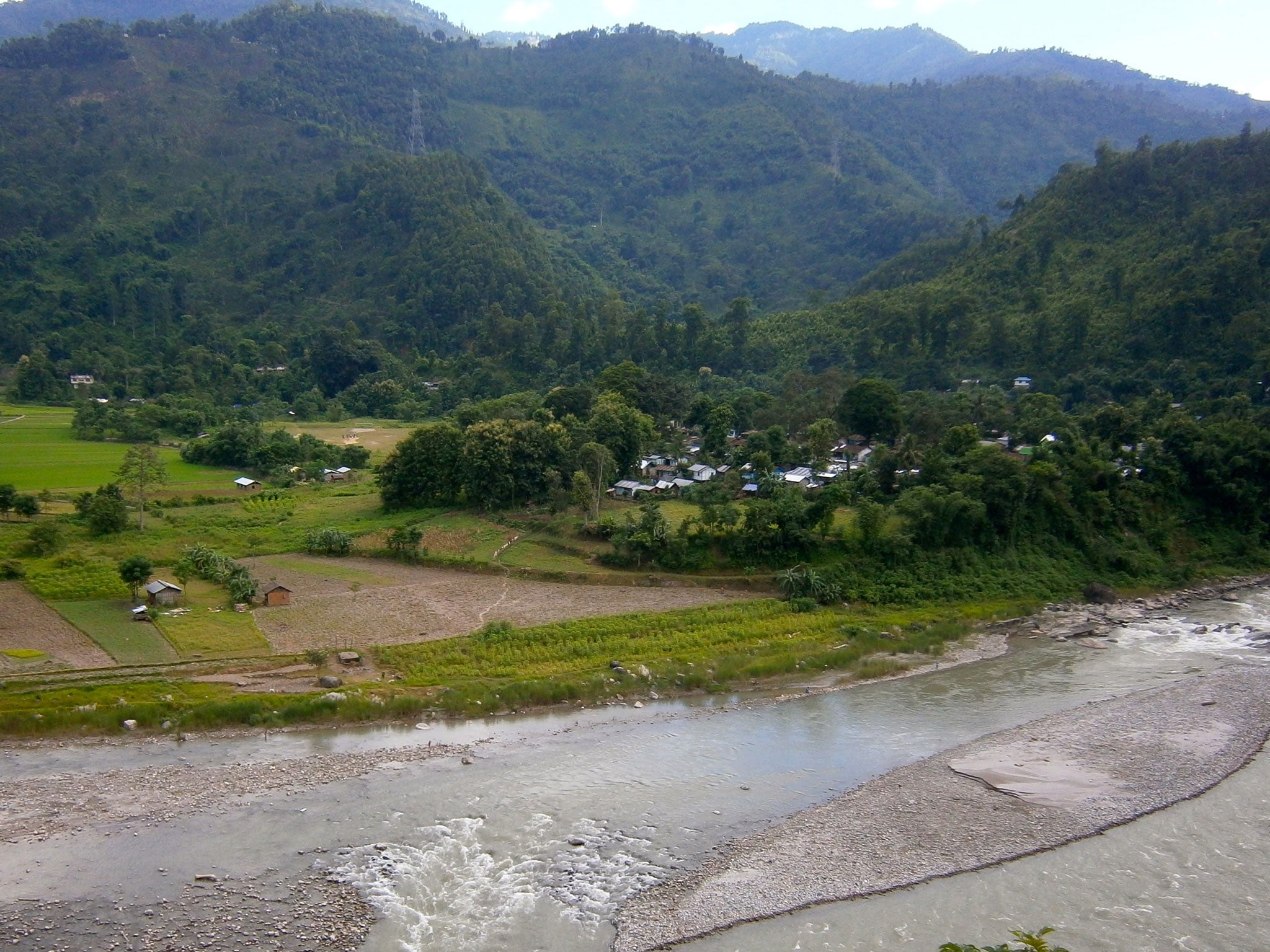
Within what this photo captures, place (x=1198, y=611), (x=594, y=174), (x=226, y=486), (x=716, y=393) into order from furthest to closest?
(x=594, y=174) → (x=716, y=393) → (x=226, y=486) → (x=1198, y=611)

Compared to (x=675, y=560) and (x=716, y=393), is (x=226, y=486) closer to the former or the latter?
(x=675, y=560)

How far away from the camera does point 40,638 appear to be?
88.4 feet

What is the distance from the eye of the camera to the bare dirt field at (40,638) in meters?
25.5

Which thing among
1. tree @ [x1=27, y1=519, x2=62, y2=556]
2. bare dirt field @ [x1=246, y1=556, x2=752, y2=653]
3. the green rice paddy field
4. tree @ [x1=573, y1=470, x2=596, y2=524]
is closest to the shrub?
bare dirt field @ [x1=246, y1=556, x2=752, y2=653]

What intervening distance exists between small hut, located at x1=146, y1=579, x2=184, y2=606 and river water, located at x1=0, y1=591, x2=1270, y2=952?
8.26 metres

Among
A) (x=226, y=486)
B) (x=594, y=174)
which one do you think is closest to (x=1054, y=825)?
(x=226, y=486)

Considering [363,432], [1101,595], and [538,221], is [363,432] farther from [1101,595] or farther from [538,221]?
[538,221]

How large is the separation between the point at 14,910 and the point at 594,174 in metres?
126

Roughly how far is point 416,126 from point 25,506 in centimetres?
10377

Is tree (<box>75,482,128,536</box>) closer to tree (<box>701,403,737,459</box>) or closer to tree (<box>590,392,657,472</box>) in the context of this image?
tree (<box>590,392,657,472</box>)

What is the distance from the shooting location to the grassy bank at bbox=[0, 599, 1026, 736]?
77.5 feet

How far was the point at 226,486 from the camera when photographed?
153 ft

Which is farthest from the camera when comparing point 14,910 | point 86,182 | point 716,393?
point 86,182

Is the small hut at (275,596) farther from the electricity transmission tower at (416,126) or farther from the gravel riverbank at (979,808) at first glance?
the electricity transmission tower at (416,126)
